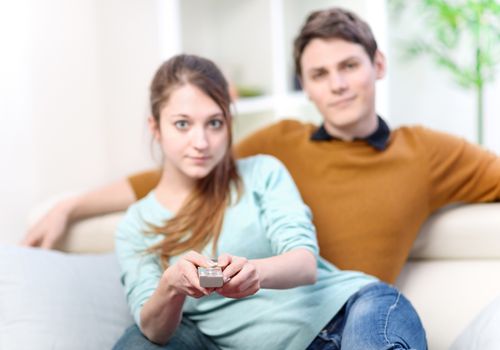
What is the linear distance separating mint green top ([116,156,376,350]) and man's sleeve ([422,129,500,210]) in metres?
0.36

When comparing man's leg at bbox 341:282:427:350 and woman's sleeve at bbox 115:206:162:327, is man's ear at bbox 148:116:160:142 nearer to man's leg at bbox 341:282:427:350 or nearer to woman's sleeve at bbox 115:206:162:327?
woman's sleeve at bbox 115:206:162:327

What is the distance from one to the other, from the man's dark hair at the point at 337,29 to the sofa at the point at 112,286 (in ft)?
1.40

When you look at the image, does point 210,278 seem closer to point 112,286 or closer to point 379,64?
point 112,286

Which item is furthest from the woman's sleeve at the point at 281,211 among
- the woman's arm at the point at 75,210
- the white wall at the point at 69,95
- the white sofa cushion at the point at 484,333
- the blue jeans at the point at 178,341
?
the white wall at the point at 69,95

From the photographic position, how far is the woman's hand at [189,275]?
1035 millimetres

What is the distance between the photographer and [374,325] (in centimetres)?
113

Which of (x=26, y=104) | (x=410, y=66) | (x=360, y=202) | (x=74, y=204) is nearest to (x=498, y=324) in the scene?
(x=360, y=202)

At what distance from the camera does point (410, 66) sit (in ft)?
11.7

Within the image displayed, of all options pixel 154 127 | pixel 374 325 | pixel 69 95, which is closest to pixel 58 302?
pixel 154 127

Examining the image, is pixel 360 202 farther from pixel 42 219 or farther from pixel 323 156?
pixel 42 219

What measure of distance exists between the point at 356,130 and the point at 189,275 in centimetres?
72

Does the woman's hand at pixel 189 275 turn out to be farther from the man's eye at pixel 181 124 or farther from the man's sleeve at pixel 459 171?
the man's sleeve at pixel 459 171

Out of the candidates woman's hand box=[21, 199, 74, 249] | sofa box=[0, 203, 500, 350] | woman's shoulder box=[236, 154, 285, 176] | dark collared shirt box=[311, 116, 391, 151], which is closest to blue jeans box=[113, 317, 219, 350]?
sofa box=[0, 203, 500, 350]

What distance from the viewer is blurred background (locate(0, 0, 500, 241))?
1.95 m
